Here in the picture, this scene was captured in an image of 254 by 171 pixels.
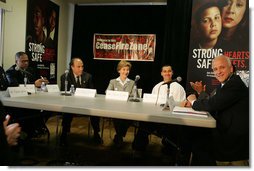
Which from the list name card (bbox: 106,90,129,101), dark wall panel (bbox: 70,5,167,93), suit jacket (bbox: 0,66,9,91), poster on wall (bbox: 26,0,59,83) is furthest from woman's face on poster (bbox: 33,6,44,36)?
name card (bbox: 106,90,129,101)

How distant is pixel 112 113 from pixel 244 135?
95 cm

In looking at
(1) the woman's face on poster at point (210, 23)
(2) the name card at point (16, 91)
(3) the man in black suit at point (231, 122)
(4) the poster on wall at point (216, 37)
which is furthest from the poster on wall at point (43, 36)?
(3) the man in black suit at point (231, 122)

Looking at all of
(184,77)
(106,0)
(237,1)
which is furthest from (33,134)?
(237,1)

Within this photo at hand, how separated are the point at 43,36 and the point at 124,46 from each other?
1708 mm

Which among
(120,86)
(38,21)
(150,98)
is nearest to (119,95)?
(150,98)

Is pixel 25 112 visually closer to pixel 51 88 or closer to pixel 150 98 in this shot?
pixel 51 88

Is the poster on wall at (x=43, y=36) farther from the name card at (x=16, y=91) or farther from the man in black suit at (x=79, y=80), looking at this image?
the name card at (x=16, y=91)

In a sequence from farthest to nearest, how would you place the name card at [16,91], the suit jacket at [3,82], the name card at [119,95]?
the suit jacket at [3,82] → the name card at [119,95] → the name card at [16,91]

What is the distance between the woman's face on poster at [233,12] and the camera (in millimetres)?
3936

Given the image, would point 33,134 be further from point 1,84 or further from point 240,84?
point 240,84

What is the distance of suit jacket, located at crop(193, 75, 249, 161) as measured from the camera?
67.3 inches

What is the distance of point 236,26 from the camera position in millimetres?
3996

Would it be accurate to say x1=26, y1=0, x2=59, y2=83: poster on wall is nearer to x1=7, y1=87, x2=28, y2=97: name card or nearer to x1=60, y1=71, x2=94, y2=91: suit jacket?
x1=60, y1=71, x2=94, y2=91: suit jacket

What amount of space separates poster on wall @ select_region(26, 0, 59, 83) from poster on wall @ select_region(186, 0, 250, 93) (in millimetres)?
2847
